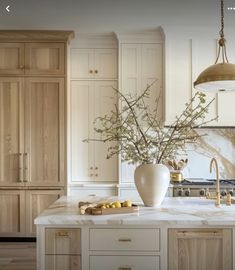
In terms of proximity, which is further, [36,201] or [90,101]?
[90,101]

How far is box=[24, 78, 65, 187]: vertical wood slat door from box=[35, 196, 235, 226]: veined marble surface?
200 cm

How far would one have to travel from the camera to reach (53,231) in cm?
230

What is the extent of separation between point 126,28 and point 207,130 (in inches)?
66.2

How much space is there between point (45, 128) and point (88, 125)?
61 centimetres

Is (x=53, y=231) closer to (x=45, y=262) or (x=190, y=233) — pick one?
(x=45, y=262)

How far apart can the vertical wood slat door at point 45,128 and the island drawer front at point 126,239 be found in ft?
8.08

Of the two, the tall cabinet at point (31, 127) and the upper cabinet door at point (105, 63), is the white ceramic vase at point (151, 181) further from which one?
the upper cabinet door at point (105, 63)

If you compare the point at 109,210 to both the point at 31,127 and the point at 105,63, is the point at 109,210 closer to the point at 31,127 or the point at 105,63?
the point at 31,127

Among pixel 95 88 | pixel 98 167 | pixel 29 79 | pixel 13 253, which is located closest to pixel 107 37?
pixel 95 88

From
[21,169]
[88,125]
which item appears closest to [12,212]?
[21,169]

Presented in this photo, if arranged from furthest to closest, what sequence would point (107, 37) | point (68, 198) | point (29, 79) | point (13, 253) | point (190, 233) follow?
point (107, 37) → point (29, 79) → point (13, 253) → point (68, 198) → point (190, 233)

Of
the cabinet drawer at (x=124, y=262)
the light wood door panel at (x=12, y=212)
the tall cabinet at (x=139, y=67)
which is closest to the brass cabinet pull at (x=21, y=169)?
the light wood door panel at (x=12, y=212)

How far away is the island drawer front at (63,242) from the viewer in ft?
7.55

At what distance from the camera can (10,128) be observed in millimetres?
4727
